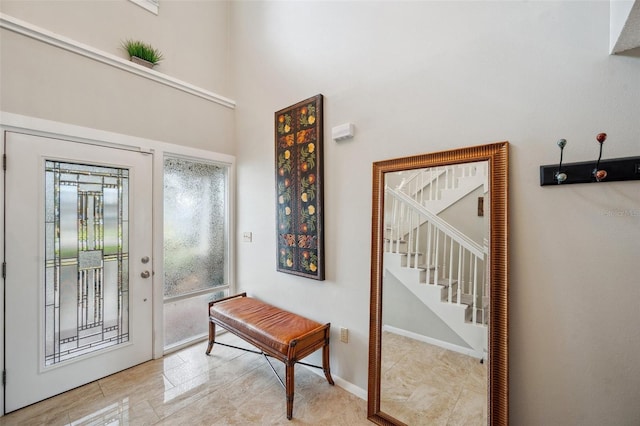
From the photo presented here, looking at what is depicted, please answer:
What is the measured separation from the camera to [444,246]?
1633 mm

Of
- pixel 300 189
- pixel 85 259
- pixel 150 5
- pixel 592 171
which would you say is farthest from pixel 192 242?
pixel 592 171

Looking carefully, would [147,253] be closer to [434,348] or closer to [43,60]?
[43,60]

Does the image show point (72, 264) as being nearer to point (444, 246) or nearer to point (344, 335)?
point (344, 335)

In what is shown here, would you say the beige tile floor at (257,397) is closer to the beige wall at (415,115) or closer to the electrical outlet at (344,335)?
the beige wall at (415,115)

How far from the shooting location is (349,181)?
207 cm

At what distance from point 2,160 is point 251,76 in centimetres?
219

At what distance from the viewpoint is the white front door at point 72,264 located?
1.89 m

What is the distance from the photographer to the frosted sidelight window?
2686mm

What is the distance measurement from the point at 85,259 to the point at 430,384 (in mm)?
2774

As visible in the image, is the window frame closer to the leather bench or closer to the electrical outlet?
the leather bench

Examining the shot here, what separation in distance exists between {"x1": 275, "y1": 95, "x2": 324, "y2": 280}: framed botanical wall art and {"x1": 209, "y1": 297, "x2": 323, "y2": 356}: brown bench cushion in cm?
39

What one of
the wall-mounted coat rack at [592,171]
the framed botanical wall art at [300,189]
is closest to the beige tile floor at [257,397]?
the framed botanical wall art at [300,189]

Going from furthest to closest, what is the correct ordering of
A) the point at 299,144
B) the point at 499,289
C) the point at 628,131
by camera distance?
1. the point at 299,144
2. the point at 499,289
3. the point at 628,131

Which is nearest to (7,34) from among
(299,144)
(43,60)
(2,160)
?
(43,60)
